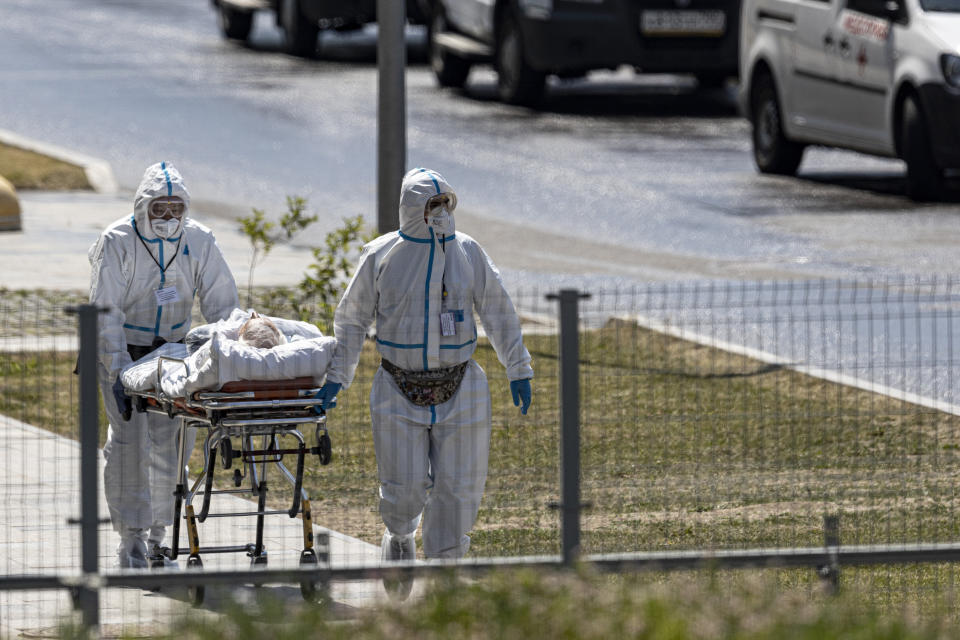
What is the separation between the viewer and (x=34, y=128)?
21.5 metres

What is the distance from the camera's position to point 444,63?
24.0 meters

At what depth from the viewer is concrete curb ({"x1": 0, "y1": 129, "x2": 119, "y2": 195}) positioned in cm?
1800

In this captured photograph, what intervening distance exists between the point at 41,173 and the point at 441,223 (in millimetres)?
11902

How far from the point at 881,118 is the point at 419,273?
1054 cm

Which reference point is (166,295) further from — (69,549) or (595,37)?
(595,37)

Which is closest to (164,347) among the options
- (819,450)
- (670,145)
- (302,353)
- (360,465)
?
(302,353)

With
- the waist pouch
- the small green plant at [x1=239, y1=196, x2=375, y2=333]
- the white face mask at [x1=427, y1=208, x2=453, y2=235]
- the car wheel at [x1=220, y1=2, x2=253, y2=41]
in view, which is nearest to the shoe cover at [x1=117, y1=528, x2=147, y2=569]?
the waist pouch

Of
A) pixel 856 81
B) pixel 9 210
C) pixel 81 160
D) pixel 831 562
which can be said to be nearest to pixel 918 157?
pixel 856 81

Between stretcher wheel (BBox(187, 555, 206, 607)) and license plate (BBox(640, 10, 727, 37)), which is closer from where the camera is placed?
stretcher wheel (BBox(187, 555, 206, 607))

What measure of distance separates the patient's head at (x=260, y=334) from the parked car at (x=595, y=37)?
1426 cm

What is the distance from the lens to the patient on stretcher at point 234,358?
6793mm

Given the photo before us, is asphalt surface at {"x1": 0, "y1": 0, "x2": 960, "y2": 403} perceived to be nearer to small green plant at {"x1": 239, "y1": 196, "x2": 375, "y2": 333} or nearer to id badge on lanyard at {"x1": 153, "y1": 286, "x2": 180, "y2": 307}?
small green plant at {"x1": 239, "y1": 196, "x2": 375, "y2": 333}

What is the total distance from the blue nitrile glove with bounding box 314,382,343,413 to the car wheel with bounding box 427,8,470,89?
17.0 meters

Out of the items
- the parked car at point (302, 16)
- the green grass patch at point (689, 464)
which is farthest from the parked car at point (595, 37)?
the green grass patch at point (689, 464)
